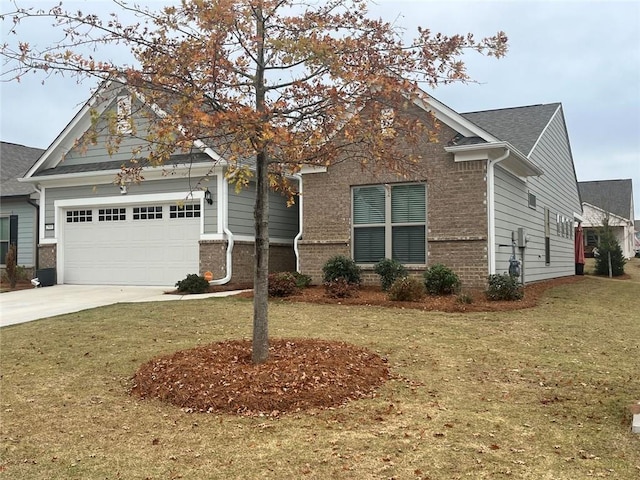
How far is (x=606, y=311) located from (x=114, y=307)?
9950mm

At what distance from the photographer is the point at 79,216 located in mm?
17188

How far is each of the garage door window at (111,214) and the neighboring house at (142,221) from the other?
0.03 metres

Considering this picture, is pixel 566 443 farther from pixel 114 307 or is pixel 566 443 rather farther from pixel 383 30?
pixel 114 307

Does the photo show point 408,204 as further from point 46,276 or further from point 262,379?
point 46,276

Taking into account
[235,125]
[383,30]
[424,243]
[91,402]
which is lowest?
[91,402]

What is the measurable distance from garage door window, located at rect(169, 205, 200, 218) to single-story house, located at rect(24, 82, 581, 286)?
31mm

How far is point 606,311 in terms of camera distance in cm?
1130

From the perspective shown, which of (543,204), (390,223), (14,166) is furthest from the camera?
(14,166)

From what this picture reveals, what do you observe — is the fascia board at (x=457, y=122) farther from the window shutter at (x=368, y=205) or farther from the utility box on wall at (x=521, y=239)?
the utility box on wall at (x=521, y=239)

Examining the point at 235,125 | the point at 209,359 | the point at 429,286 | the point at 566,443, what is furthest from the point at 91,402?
the point at 429,286

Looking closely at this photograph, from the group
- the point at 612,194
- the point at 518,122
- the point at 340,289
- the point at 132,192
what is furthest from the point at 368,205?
the point at 612,194

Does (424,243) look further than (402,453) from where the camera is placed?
Yes

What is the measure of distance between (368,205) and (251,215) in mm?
3916

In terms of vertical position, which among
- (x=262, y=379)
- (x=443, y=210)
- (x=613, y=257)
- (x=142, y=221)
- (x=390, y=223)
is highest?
(x=443, y=210)
